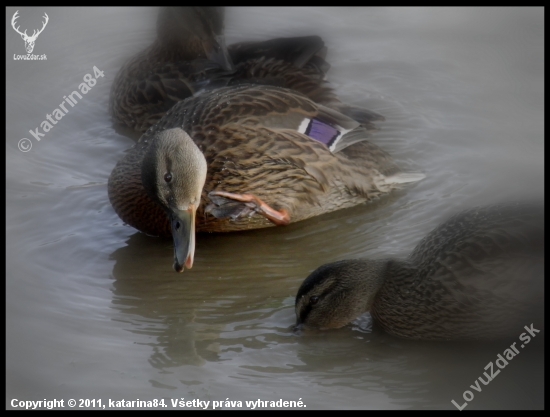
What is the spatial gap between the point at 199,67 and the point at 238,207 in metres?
2.06

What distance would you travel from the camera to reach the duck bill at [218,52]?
299 inches

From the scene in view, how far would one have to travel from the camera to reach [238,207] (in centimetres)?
614

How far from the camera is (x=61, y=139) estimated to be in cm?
752

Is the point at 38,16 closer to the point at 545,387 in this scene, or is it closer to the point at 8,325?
the point at 8,325

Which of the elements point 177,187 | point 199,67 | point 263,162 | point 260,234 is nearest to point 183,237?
point 177,187

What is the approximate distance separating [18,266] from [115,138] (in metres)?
2.23

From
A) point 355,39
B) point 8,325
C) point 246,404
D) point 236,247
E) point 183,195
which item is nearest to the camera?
point 246,404

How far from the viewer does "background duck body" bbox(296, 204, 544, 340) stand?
15.3ft

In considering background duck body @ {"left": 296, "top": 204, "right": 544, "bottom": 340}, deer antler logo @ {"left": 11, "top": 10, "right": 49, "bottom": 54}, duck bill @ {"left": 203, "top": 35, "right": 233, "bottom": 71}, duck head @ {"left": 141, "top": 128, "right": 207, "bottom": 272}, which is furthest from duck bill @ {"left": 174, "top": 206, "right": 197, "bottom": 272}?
A: deer antler logo @ {"left": 11, "top": 10, "right": 49, "bottom": 54}

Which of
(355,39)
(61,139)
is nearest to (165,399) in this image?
(61,139)

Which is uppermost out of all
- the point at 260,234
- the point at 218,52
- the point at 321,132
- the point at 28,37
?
the point at 218,52

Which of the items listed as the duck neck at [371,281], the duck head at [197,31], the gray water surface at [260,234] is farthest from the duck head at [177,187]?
the duck head at [197,31]

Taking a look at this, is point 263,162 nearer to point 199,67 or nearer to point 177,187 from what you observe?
point 177,187

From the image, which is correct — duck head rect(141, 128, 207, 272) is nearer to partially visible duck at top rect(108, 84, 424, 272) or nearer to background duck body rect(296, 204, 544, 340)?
partially visible duck at top rect(108, 84, 424, 272)
